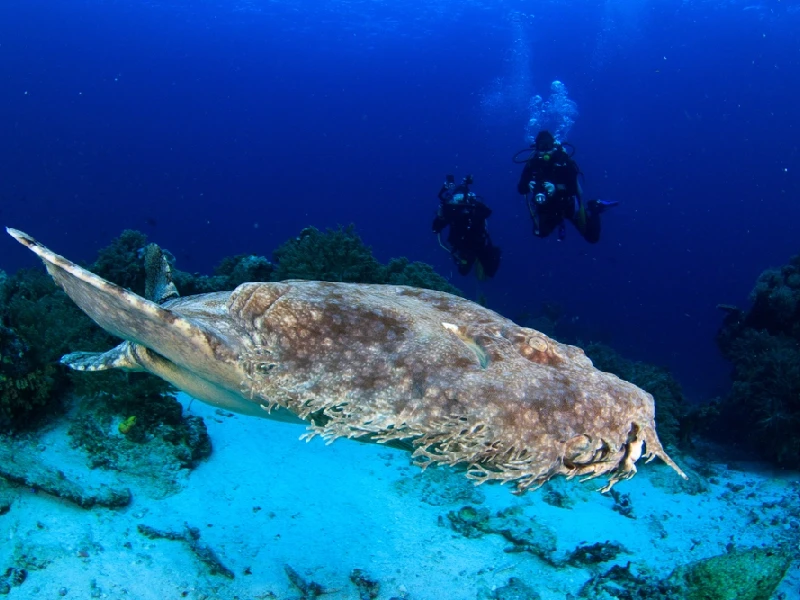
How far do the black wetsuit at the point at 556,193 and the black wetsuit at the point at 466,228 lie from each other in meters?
1.57

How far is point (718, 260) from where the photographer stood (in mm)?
100688

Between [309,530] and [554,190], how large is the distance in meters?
12.0

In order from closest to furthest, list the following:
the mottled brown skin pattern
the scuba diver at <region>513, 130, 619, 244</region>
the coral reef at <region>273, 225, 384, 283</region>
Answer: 1. the mottled brown skin pattern
2. the coral reef at <region>273, 225, 384, 283</region>
3. the scuba diver at <region>513, 130, 619, 244</region>

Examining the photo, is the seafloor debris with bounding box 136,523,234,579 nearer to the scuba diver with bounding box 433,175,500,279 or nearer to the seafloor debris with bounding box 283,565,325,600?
the seafloor debris with bounding box 283,565,325,600

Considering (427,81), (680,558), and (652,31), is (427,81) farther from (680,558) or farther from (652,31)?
(680,558)

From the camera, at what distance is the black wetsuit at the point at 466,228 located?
14250mm

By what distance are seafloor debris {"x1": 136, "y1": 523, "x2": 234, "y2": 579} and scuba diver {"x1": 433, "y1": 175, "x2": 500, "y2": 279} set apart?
11019 millimetres

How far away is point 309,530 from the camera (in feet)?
17.0

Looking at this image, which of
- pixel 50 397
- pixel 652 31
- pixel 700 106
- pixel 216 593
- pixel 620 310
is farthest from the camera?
pixel 700 106

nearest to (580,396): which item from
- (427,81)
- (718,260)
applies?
(427,81)

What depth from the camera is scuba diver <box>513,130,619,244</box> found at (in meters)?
14.2

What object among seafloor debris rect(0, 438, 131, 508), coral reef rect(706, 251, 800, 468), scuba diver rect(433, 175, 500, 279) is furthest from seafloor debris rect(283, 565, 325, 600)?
scuba diver rect(433, 175, 500, 279)

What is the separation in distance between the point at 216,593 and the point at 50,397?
3350 millimetres

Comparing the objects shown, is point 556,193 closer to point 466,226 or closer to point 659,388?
point 466,226
